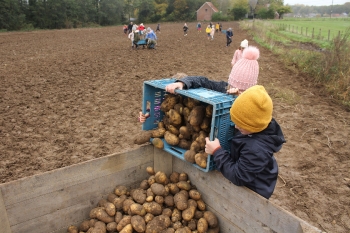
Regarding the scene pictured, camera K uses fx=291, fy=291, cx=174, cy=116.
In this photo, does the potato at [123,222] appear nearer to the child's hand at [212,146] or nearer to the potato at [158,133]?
the potato at [158,133]

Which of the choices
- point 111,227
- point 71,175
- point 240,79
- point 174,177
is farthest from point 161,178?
point 240,79

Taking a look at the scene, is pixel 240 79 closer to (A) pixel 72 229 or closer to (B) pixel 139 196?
(B) pixel 139 196

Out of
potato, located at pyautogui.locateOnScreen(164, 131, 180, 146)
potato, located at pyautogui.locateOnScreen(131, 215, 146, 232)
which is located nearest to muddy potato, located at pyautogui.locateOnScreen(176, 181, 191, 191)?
potato, located at pyautogui.locateOnScreen(164, 131, 180, 146)

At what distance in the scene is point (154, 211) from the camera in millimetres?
3035

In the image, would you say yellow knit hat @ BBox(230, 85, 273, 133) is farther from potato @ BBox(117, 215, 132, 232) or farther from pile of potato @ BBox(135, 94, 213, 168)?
potato @ BBox(117, 215, 132, 232)

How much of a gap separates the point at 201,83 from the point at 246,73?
53 cm

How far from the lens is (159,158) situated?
11.5ft

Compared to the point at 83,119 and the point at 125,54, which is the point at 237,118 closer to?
the point at 83,119

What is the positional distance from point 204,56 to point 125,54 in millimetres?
4613

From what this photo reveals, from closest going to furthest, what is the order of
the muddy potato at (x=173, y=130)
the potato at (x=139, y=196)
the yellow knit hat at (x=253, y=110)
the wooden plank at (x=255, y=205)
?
the wooden plank at (x=255, y=205) < the yellow knit hat at (x=253, y=110) < the potato at (x=139, y=196) < the muddy potato at (x=173, y=130)

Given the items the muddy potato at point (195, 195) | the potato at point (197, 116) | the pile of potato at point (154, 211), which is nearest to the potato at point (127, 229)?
the pile of potato at point (154, 211)

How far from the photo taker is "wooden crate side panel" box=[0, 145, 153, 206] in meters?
2.51

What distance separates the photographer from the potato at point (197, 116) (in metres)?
2.98

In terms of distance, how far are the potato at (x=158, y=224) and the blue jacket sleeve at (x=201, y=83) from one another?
4.56ft
